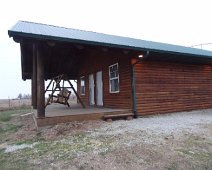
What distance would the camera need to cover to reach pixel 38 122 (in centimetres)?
720

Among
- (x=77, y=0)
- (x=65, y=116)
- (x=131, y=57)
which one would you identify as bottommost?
(x=65, y=116)

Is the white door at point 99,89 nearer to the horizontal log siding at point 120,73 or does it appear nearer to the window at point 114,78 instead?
the horizontal log siding at point 120,73

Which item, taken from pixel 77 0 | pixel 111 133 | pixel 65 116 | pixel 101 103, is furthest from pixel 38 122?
pixel 77 0

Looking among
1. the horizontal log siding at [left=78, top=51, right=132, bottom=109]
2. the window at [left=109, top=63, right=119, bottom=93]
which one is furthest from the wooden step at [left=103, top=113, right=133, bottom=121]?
the window at [left=109, top=63, right=119, bottom=93]

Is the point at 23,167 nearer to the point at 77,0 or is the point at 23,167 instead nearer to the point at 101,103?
the point at 101,103

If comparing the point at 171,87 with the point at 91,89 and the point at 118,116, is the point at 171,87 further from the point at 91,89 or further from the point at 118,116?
the point at 91,89

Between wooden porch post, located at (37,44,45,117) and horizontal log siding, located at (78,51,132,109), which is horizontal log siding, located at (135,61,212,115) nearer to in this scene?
horizontal log siding, located at (78,51,132,109)

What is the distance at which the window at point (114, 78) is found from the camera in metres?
10.2

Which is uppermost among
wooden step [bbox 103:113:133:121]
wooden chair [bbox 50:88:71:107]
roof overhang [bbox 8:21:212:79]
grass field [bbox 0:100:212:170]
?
roof overhang [bbox 8:21:212:79]

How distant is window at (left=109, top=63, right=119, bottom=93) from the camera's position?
1025 cm

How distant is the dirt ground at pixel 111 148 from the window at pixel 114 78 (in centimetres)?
347

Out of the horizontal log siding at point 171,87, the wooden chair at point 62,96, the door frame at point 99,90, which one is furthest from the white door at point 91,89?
the horizontal log siding at point 171,87

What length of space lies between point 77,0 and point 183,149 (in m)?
18.5

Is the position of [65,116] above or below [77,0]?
below
